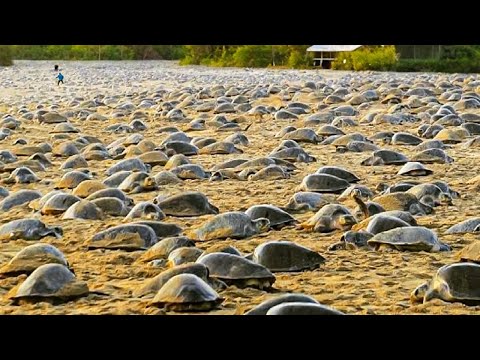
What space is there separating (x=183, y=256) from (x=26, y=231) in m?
0.77

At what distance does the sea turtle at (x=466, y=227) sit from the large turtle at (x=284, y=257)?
70 cm

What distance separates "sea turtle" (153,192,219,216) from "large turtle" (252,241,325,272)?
91cm

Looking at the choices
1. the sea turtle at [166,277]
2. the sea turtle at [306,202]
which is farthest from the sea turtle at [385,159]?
the sea turtle at [166,277]

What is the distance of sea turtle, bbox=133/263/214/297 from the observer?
2.10 m

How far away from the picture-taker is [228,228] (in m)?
2.82

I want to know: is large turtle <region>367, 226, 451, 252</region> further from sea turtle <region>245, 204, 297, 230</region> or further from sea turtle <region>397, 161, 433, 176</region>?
sea turtle <region>397, 161, 433, 176</region>

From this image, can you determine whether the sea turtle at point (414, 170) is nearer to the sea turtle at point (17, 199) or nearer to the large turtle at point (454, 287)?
the sea turtle at point (17, 199)

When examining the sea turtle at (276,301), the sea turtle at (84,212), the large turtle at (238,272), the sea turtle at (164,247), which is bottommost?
the sea turtle at (84,212)

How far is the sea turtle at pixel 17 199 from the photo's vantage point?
11.5ft

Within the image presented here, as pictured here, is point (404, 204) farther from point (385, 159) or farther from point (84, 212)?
point (385, 159)

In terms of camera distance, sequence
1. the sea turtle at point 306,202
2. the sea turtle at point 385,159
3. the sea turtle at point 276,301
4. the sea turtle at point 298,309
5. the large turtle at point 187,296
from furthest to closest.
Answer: the sea turtle at point 385,159, the sea turtle at point 306,202, the large turtle at point 187,296, the sea turtle at point 276,301, the sea turtle at point 298,309

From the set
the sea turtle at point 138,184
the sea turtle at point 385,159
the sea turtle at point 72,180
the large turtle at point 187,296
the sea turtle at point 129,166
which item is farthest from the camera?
the sea turtle at point 385,159
